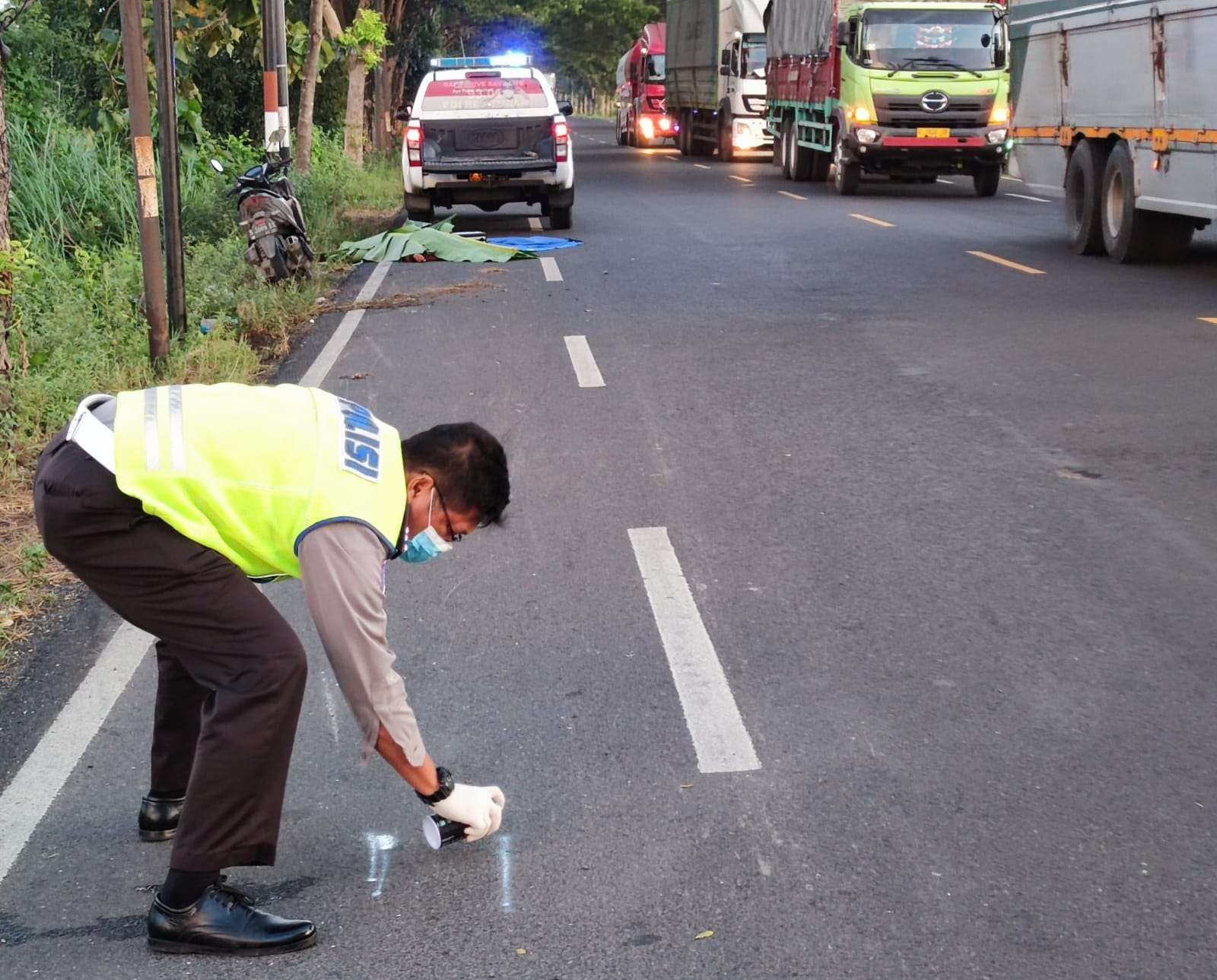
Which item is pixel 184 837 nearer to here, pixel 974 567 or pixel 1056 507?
pixel 974 567

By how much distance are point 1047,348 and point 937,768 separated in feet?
22.9

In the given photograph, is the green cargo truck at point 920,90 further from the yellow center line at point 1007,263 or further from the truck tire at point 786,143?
the yellow center line at point 1007,263

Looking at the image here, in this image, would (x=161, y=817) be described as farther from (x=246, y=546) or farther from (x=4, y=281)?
(x=4, y=281)

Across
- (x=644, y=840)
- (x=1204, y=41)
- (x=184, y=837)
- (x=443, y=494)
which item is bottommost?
(x=644, y=840)

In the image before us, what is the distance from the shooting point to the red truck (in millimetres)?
46812

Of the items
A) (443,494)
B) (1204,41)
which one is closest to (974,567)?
(443,494)

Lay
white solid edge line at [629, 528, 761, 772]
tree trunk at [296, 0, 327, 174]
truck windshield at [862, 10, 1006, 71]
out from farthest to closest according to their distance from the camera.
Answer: truck windshield at [862, 10, 1006, 71], tree trunk at [296, 0, 327, 174], white solid edge line at [629, 528, 761, 772]

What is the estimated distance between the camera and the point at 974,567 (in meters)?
6.22

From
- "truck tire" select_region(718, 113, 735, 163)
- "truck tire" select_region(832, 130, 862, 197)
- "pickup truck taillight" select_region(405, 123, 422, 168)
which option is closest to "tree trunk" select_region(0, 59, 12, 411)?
"pickup truck taillight" select_region(405, 123, 422, 168)

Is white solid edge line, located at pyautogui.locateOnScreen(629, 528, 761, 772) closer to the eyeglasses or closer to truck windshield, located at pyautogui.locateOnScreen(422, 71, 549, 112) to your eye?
the eyeglasses

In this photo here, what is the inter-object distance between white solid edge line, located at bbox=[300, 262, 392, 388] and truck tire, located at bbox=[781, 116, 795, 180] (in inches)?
606

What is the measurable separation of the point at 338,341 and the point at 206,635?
27.5 feet

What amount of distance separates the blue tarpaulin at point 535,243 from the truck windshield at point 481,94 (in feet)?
4.91

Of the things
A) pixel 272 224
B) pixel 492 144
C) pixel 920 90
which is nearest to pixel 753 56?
pixel 920 90
